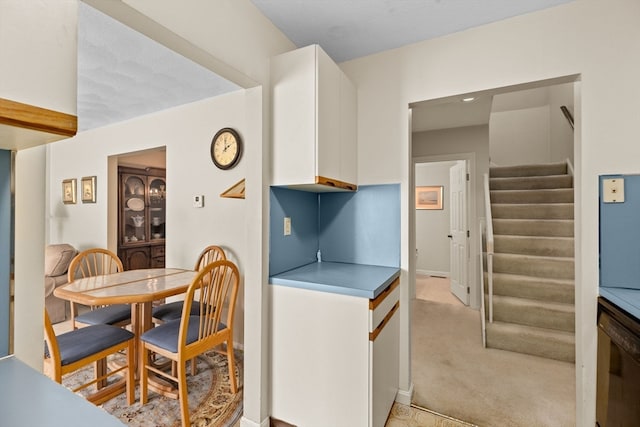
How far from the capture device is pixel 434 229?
6.21 metres

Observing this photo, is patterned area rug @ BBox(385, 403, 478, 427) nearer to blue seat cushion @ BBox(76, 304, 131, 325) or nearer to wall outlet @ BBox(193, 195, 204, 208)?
blue seat cushion @ BBox(76, 304, 131, 325)

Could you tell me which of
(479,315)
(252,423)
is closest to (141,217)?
(252,423)

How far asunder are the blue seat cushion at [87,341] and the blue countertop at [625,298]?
8.75 ft

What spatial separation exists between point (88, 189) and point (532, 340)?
5534mm

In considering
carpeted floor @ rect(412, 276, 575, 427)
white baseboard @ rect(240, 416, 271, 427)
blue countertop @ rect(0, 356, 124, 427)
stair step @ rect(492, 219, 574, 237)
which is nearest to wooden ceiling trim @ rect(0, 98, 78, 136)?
blue countertop @ rect(0, 356, 124, 427)

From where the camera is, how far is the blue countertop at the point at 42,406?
578 mm

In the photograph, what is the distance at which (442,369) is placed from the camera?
243 cm

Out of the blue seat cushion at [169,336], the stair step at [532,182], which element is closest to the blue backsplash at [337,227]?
the blue seat cushion at [169,336]

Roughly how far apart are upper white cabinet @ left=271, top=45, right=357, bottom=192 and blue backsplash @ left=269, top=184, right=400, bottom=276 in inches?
10.1

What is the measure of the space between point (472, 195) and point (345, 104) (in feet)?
9.38

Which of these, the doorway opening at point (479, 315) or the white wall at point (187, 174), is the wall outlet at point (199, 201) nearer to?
the white wall at point (187, 174)

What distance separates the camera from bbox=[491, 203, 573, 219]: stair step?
353 centimetres

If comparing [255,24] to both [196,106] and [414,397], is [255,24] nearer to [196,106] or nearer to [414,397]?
[196,106]

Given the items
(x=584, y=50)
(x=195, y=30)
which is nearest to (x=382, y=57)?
(x=584, y=50)
